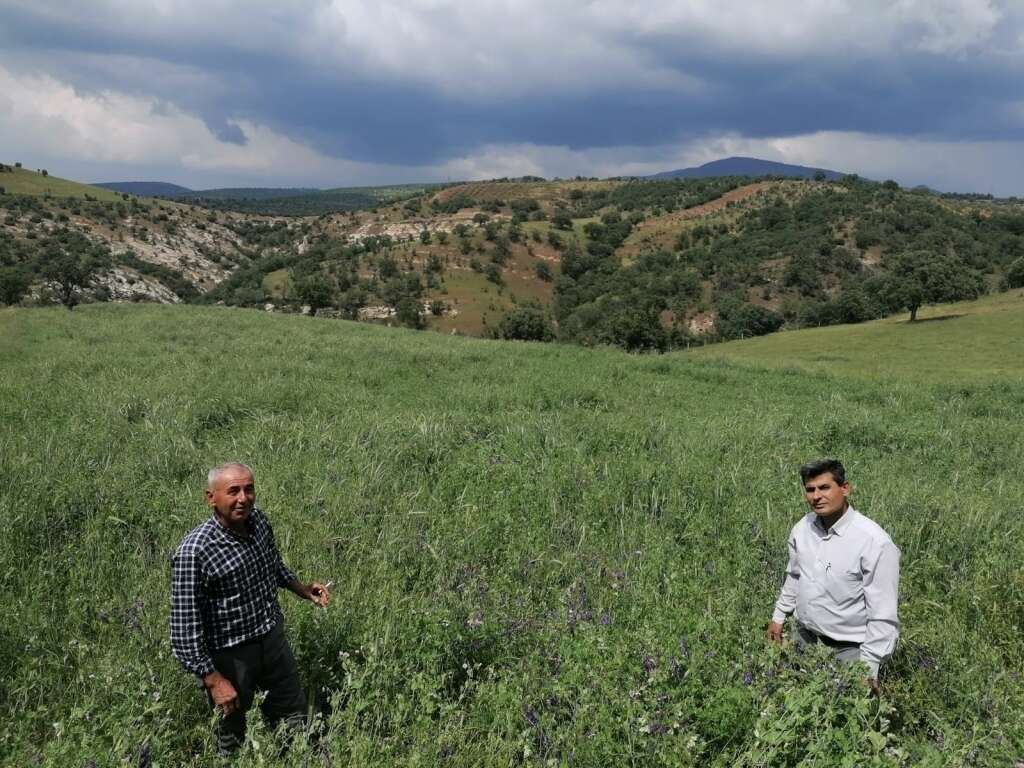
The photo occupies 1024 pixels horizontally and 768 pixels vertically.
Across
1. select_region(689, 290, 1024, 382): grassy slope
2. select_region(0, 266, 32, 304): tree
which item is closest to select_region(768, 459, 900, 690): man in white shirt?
select_region(689, 290, 1024, 382): grassy slope

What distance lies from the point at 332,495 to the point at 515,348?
19080mm

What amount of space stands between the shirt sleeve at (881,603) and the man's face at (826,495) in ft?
1.08

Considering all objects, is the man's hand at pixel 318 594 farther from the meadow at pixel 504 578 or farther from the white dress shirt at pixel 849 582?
the white dress shirt at pixel 849 582

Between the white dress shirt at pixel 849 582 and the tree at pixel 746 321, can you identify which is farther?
the tree at pixel 746 321

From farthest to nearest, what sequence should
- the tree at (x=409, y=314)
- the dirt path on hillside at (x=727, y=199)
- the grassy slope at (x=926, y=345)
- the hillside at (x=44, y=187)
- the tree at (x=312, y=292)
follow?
the dirt path on hillside at (x=727, y=199) < the hillside at (x=44, y=187) < the tree at (x=409, y=314) < the tree at (x=312, y=292) < the grassy slope at (x=926, y=345)

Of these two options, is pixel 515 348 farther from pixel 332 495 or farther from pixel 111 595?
pixel 111 595

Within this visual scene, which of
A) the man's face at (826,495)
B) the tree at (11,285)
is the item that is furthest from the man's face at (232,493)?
the tree at (11,285)

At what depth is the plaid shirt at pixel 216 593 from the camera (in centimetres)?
305

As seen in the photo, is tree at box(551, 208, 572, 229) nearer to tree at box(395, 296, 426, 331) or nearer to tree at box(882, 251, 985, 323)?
tree at box(395, 296, 426, 331)

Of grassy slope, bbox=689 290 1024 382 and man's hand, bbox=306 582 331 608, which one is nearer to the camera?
man's hand, bbox=306 582 331 608

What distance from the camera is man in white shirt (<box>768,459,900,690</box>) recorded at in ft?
11.9

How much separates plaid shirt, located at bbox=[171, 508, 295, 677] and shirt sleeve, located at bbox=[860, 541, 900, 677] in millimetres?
3712

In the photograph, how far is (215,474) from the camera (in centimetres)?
319

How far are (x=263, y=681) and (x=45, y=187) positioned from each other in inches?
8000
